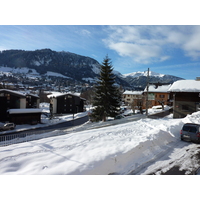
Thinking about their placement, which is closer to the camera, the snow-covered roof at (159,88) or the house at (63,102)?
the house at (63,102)

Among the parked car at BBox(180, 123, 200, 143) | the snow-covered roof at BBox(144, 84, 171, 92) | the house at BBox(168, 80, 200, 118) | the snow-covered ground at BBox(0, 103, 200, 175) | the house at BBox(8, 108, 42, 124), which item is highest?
the snow-covered roof at BBox(144, 84, 171, 92)

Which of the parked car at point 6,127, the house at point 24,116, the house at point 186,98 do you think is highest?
the house at point 186,98

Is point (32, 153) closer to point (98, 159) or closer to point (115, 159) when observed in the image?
point (98, 159)

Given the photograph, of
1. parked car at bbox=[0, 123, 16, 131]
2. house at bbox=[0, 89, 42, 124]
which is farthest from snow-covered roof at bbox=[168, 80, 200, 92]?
parked car at bbox=[0, 123, 16, 131]

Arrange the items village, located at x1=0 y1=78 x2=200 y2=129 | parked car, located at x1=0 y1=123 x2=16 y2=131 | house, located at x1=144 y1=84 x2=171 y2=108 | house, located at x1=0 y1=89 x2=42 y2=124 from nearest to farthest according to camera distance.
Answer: village, located at x1=0 y1=78 x2=200 y2=129 < parked car, located at x1=0 y1=123 x2=16 y2=131 < house, located at x1=0 y1=89 x2=42 y2=124 < house, located at x1=144 y1=84 x2=171 y2=108

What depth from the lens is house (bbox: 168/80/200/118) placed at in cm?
2105

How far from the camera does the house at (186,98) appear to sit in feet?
69.1

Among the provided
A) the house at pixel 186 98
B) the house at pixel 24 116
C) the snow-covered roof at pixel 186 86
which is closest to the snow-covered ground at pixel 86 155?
the house at pixel 186 98

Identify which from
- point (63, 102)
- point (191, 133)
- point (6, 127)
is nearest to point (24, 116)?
point (6, 127)

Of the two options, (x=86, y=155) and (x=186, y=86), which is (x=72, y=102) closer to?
(x=186, y=86)

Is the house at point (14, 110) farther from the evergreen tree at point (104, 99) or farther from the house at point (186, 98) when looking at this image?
the house at point (186, 98)

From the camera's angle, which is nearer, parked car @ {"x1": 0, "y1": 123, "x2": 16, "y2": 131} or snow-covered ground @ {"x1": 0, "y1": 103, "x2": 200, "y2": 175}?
snow-covered ground @ {"x1": 0, "y1": 103, "x2": 200, "y2": 175}

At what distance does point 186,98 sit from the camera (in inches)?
856

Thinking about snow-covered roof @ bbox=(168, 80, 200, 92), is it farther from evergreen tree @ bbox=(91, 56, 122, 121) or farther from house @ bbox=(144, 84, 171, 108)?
house @ bbox=(144, 84, 171, 108)
